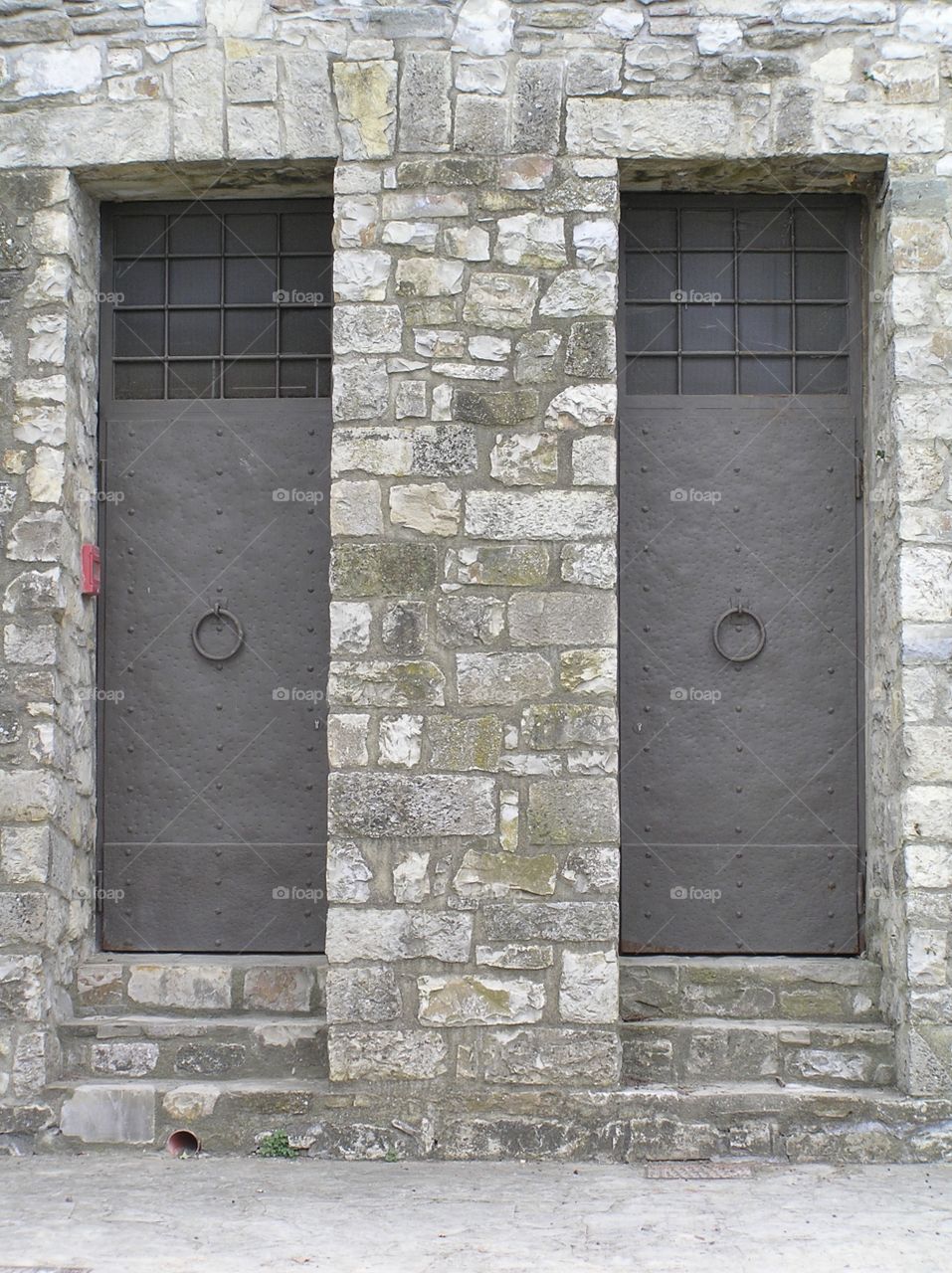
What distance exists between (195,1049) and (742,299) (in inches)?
138

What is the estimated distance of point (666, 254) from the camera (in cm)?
530

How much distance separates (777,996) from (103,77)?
4.18m

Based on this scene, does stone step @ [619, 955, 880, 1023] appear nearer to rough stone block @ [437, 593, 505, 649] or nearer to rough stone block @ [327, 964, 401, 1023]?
rough stone block @ [327, 964, 401, 1023]

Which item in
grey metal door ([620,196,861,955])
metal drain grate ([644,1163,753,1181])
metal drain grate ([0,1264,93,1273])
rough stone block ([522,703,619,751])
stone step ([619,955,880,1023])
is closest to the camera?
metal drain grate ([0,1264,93,1273])

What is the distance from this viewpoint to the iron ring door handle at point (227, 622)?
526 cm

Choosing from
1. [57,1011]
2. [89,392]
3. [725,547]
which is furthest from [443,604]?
[57,1011]

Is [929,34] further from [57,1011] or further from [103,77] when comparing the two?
[57,1011]

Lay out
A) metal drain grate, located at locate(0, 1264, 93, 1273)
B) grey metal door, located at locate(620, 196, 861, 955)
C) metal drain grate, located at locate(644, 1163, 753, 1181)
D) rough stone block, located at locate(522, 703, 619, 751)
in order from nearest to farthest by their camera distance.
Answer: metal drain grate, located at locate(0, 1264, 93, 1273), metal drain grate, located at locate(644, 1163, 753, 1181), rough stone block, located at locate(522, 703, 619, 751), grey metal door, located at locate(620, 196, 861, 955)
